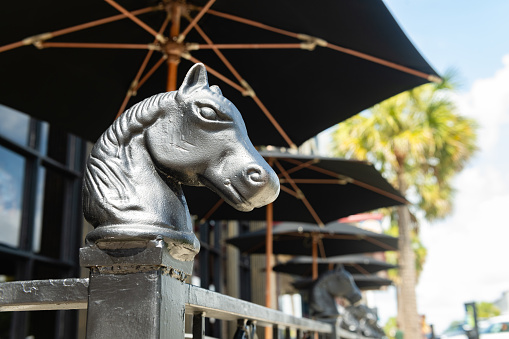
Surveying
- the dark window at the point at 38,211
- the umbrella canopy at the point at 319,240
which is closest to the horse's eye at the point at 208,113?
the dark window at the point at 38,211

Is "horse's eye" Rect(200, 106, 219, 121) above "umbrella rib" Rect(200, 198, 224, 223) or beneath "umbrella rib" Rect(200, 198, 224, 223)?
beneath

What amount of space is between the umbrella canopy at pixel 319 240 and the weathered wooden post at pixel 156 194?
8729mm

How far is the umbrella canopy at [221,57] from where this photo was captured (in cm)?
407

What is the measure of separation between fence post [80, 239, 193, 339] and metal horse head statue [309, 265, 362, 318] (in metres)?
4.16

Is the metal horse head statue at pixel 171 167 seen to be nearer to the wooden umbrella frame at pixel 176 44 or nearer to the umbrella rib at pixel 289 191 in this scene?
the wooden umbrella frame at pixel 176 44

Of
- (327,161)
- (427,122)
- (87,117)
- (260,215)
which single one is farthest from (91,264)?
(427,122)

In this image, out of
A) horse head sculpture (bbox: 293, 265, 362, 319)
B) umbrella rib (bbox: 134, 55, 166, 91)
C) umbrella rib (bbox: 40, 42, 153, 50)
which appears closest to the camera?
umbrella rib (bbox: 40, 42, 153, 50)

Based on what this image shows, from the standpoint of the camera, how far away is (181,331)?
113cm

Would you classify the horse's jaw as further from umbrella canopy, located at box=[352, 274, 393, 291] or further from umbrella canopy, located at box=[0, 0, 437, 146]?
umbrella canopy, located at box=[352, 274, 393, 291]

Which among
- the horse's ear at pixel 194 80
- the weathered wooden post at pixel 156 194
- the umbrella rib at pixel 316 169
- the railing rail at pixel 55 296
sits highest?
the umbrella rib at pixel 316 169

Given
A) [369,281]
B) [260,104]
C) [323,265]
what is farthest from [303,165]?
[369,281]

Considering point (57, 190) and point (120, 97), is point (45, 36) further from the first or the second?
point (57, 190)

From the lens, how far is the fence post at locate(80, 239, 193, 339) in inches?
40.7

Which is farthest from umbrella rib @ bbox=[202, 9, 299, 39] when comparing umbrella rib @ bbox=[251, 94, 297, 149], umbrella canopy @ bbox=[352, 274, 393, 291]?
umbrella canopy @ bbox=[352, 274, 393, 291]
